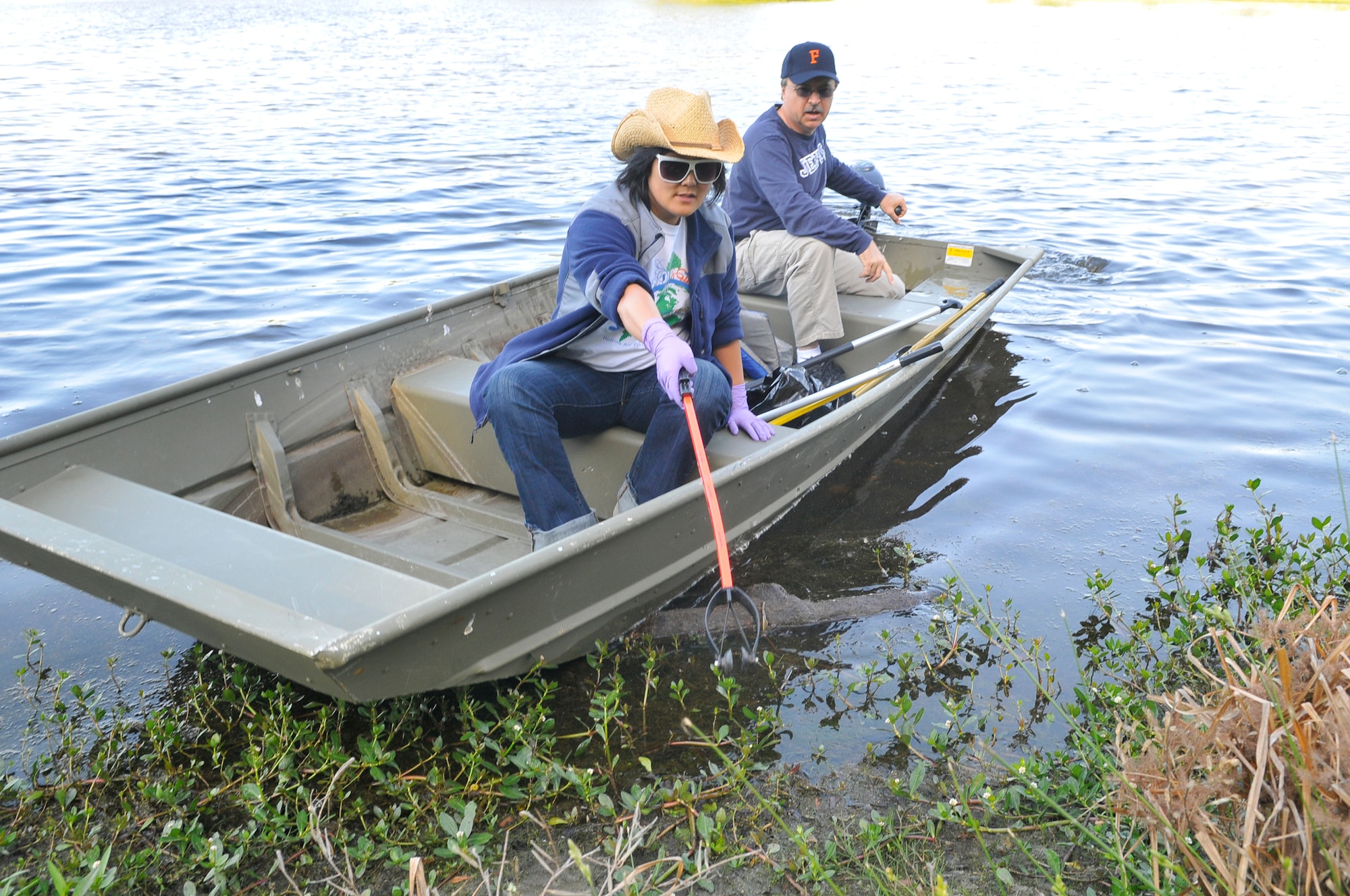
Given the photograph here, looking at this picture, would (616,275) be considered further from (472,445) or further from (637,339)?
(472,445)

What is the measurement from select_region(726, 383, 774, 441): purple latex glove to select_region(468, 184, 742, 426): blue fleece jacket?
0.76ft

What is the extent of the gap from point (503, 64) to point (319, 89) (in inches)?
191

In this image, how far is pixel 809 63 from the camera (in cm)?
535

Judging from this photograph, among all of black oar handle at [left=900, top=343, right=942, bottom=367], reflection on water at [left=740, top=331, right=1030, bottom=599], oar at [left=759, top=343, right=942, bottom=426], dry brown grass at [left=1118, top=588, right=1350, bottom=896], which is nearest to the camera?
dry brown grass at [left=1118, top=588, right=1350, bottom=896]

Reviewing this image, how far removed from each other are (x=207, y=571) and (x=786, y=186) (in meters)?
3.85

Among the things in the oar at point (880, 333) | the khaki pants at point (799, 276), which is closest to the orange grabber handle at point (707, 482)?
the oar at point (880, 333)

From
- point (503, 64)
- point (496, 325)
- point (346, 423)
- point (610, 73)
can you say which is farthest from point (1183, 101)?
point (346, 423)

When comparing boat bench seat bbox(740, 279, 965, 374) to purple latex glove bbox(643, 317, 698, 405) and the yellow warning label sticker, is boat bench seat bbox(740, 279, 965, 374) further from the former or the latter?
purple latex glove bbox(643, 317, 698, 405)

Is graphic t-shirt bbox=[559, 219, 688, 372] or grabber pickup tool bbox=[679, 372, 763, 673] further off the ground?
graphic t-shirt bbox=[559, 219, 688, 372]

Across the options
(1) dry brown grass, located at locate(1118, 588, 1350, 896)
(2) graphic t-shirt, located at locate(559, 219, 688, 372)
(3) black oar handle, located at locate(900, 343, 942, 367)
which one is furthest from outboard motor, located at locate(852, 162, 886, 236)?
(1) dry brown grass, located at locate(1118, 588, 1350, 896)

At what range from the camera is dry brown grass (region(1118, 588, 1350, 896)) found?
184 centimetres

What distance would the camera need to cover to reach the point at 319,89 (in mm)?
17750

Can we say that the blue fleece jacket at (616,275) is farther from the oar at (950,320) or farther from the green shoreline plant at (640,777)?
the oar at (950,320)

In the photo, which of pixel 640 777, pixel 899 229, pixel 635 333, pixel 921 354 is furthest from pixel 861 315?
pixel 899 229
